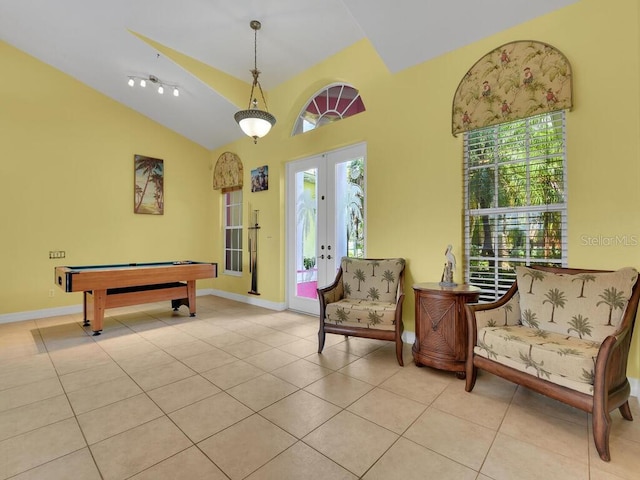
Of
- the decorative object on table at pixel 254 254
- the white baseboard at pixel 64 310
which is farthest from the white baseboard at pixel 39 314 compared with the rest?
the decorative object on table at pixel 254 254

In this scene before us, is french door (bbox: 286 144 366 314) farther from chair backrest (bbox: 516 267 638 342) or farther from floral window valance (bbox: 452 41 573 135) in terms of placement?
chair backrest (bbox: 516 267 638 342)

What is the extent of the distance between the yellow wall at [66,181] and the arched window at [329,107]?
Answer: 301 centimetres

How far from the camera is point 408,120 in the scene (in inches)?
138

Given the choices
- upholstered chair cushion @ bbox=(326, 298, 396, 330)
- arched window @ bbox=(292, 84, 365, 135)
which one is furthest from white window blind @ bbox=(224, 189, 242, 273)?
upholstered chair cushion @ bbox=(326, 298, 396, 330)

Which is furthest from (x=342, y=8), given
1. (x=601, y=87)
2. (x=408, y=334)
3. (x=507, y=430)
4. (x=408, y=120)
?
(x=507, y=430)

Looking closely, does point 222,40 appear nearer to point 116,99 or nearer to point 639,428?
point 116,99

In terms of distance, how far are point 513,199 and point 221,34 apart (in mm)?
3986

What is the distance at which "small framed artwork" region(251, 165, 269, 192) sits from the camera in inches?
209

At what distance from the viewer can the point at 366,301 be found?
3373mm

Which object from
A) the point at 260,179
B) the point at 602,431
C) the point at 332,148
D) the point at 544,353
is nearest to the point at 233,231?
the point at 260,179

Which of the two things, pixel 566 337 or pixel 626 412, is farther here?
pixel 566 337

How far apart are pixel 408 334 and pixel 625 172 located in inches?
94.4

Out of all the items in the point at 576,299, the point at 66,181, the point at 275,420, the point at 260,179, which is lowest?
the point at 275,420

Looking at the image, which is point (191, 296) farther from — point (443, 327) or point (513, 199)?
point (513, 199)
